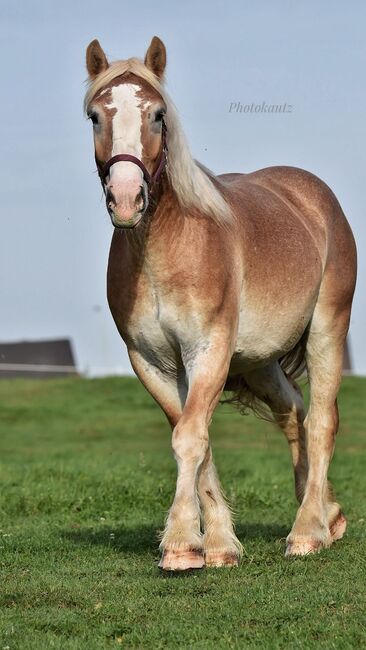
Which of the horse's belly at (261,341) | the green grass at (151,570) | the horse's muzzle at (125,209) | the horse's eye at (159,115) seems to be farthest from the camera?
the horse's belly at (261,341)

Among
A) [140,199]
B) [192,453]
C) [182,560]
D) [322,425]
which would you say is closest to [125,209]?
[140,199]

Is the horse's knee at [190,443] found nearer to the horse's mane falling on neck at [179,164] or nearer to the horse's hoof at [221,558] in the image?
the horse's hoof at [221,558]

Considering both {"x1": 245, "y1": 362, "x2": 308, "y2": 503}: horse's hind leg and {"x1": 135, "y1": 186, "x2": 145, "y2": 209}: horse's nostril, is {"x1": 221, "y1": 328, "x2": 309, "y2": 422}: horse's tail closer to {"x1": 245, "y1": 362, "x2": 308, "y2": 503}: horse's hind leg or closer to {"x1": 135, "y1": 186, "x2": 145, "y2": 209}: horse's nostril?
{"x1": 245, "y1": 362, "x2": 308, "y2": 503}: horse's hind leg

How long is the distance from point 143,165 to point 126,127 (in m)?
0.24

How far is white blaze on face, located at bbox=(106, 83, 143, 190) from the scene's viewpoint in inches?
252

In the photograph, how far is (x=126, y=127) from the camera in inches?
259

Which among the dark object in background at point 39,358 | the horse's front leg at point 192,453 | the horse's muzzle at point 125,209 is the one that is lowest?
the dark object in background at point 39,358

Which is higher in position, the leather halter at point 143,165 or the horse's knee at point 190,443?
the leather halter at point 143,165

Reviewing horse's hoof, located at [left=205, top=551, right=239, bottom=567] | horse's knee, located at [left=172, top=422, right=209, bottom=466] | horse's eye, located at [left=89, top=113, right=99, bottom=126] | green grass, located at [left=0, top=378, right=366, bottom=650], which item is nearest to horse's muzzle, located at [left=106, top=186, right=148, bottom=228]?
horse's eye, located at [left=89, top=113, right=99, bottom=126]

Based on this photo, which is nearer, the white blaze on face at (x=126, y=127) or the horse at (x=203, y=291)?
the white blaze on face at (x=126, y=127)

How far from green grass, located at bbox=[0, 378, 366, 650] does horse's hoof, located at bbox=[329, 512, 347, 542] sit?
77mm

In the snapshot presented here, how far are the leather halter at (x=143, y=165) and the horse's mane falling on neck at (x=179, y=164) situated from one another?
0.07m

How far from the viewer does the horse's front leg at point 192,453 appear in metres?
6.45

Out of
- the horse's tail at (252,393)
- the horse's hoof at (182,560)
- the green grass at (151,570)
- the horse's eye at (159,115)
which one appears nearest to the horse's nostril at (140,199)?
the horse's eye at (159,115)
